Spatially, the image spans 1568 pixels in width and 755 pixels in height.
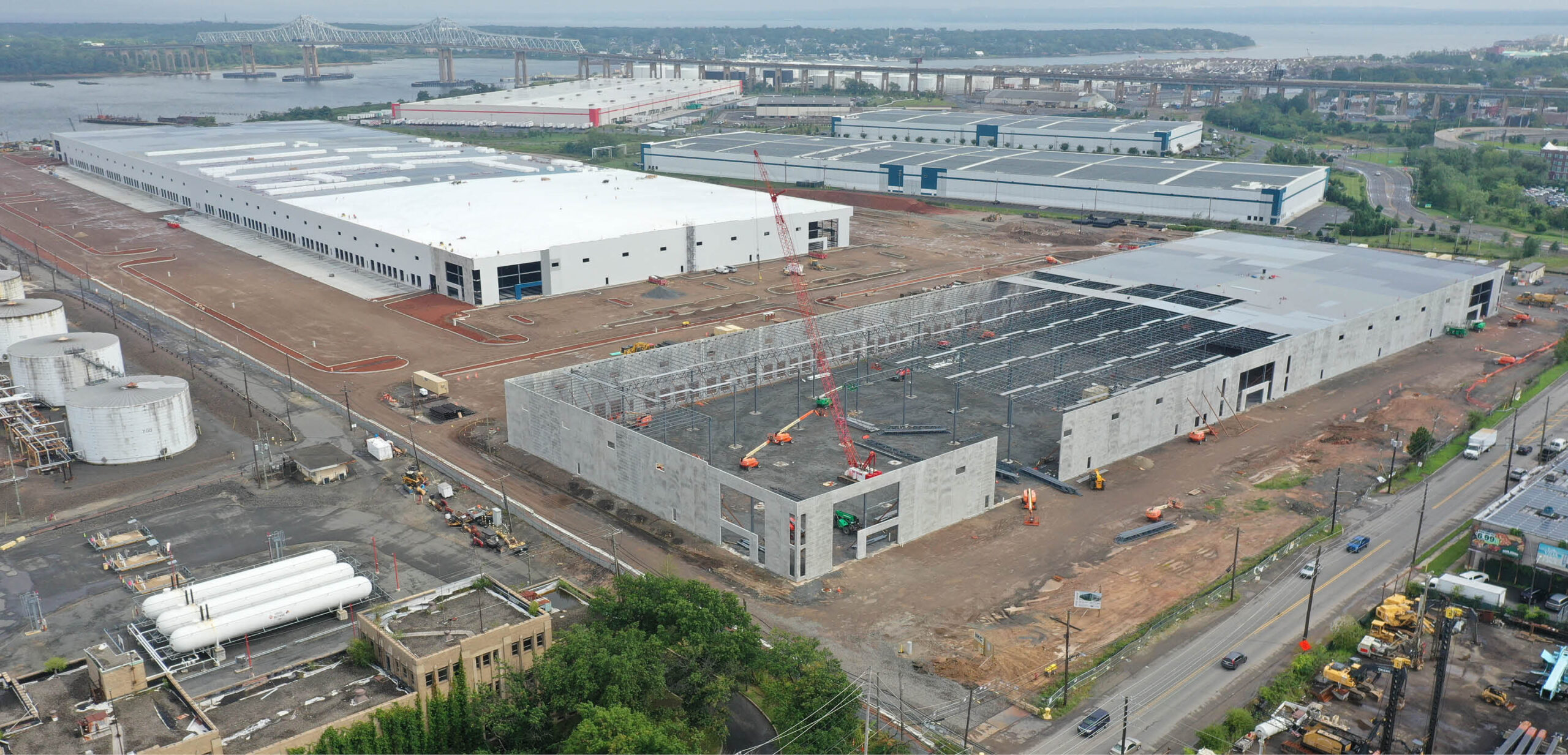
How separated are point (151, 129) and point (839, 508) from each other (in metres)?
133

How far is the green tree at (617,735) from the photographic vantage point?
1002 inches

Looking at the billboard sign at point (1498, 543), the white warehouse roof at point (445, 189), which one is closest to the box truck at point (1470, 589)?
the billboard sign at point (1498, 543)

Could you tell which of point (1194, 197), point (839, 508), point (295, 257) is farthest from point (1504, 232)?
point (295, 257)

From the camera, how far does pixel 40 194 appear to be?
4385 inches

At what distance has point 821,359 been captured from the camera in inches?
2199

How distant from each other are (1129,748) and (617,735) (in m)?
13.1

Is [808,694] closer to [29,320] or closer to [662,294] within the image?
[662,294]

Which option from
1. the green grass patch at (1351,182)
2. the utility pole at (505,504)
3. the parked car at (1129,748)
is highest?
the green grass patch at (1351,182)

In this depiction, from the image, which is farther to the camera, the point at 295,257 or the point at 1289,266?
the point at 295,257

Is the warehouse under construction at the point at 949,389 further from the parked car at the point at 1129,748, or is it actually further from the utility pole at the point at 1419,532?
the parked car at the point at 1129,748

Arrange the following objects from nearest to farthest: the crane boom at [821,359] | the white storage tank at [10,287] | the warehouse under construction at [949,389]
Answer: the warehouse under construction at [949,389] → the crane boom at [821,359] → the white storage tank at [10,287]

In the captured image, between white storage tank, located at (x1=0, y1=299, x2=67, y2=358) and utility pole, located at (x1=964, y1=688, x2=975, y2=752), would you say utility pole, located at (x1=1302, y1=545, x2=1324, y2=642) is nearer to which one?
utility pole, located at (x1=964, y1=688, x2=975, y2=752)

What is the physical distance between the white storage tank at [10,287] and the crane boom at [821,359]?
4639cm

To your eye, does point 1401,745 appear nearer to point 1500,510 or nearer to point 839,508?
point 1500,510
